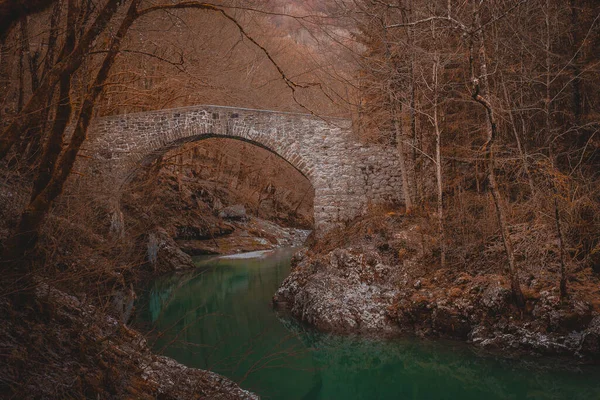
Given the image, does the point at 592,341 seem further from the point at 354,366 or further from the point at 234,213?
the point at 234,213

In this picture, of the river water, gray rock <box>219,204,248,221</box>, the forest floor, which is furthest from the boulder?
the forest floor

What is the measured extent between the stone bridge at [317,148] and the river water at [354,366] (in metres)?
3.40

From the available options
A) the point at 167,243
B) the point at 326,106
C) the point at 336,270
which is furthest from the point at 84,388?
the point at 326,106

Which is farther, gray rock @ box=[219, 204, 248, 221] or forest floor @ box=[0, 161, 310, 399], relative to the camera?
gray rock @ box=[219, 204, 248, 221]

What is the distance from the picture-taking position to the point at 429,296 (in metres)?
6.63

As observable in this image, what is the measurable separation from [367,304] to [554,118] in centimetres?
476

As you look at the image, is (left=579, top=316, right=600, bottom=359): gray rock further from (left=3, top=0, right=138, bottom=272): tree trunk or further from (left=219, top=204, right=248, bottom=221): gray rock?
(left=219, top=204, right=248, bottom=221): gray rock

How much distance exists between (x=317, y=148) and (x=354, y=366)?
18.4ft

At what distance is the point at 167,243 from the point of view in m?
12.5

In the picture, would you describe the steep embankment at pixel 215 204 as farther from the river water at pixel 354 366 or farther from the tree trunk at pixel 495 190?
the tree trunk at pixel 495 190

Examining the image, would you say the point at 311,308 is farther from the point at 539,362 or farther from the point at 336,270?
the point at 539,362

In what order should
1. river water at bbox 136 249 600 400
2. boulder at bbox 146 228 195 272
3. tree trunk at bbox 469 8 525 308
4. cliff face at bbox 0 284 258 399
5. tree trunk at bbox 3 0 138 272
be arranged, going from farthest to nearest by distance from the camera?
boulder at bbox 146 228 195 272, tree trunk at bbox 469 8 525 308, river water at bbox 136 249 600 400, tree trunk at bbox 3 0 138 272, cliff face at bbox 0 284 258 399

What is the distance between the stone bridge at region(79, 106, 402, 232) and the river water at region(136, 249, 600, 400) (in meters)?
3.40

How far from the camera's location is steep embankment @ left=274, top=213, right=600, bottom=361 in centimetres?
544
